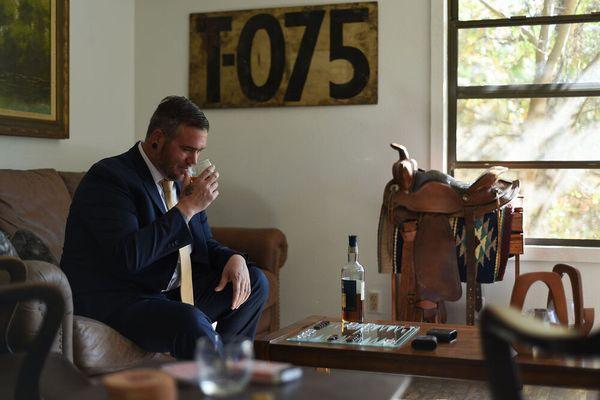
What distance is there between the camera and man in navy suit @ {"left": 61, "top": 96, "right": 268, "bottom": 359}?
2.62 meters

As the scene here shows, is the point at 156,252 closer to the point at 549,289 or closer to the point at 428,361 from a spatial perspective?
the point at 428,361

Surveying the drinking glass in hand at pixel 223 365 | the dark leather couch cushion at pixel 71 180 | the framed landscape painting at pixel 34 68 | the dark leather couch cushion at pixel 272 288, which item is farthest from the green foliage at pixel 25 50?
the drinking glass in hand at pixel 223 365

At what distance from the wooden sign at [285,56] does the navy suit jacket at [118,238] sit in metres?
1.76

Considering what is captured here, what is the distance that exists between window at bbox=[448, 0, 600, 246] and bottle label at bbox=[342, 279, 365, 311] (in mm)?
1714

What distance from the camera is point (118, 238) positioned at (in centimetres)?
263

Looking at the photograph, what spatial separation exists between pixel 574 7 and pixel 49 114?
2.66 meters

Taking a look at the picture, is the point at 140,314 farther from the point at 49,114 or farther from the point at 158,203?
the point at 49,114

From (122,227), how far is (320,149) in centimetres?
196

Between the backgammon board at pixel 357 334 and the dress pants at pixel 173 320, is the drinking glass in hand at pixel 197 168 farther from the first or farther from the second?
the backgammon board at pixel 357 334

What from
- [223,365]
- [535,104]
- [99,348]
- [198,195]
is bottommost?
[99,348]

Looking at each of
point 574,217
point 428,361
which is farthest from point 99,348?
point 574,217

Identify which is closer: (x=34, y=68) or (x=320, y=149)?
(x=34, y=68)

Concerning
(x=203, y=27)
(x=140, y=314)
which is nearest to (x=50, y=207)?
(x=140, y=314)

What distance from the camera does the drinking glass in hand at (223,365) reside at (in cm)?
135
